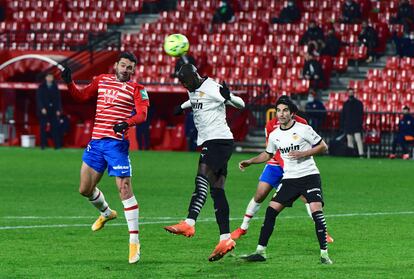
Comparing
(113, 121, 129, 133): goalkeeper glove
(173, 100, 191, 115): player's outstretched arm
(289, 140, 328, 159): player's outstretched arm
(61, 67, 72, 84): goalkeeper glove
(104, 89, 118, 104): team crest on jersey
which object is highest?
(61, 67, 72, 84): goalkeeper glove

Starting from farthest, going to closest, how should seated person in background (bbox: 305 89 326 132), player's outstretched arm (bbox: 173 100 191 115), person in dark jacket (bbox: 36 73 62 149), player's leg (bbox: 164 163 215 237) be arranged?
person in dark jacket (bbox: 36 73 62 149) → seated person in background (bbox: 305 89 326 132) → player's outstretched arm (bbox: 173 100 191 115) → player's leg (bbox: 164 163 215 237)

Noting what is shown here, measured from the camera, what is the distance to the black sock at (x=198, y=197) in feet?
42.3

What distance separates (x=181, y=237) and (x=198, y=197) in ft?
7.01

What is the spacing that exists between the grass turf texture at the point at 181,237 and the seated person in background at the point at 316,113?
7539mm

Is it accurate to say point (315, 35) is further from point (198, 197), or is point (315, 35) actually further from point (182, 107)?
point (198, 197)

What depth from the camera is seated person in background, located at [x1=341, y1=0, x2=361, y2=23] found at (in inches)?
1602

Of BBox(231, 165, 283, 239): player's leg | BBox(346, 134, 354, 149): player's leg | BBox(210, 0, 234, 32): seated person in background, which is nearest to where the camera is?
BBox(231, 165, 283, 239): player's leg

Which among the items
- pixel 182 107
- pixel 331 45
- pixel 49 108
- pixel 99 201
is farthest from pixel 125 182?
pixel 331 45

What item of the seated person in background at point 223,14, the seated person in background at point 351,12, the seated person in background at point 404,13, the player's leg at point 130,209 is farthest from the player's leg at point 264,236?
the seated person in background at point 223,14

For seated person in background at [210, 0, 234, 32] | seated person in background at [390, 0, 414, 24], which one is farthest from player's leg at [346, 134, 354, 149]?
seated person in background at [210, 0, 234, 32]

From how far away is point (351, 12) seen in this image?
133ft

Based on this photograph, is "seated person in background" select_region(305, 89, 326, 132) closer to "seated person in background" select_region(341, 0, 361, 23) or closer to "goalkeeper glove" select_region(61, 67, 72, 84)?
"seated person in background" select_region(341, 0, 361, 23)

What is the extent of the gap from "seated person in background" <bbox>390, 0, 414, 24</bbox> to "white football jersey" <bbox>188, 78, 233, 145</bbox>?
27.3 metres

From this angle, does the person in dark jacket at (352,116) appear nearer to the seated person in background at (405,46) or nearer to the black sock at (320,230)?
the seated person in background at (405,46)
